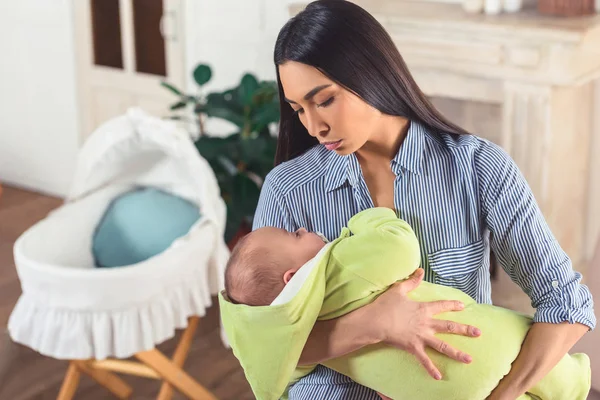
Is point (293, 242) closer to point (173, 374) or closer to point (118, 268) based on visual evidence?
point (118, 268)

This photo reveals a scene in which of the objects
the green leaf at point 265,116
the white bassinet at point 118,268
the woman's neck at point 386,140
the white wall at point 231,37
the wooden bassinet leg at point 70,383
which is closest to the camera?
the woman's neck at point 386,140

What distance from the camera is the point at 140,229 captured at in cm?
304

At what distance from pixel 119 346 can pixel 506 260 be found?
150 centimetres

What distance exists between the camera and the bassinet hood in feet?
9.37

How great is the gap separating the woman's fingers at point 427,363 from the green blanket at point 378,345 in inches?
0.5

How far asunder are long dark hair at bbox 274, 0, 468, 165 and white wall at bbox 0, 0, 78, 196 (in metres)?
3.87

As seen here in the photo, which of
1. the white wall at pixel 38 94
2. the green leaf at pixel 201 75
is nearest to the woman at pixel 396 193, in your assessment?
the green leaf at pixel 201 75

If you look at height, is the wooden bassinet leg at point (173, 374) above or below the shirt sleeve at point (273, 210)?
below

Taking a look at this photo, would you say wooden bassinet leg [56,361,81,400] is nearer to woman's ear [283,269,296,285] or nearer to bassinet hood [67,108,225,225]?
bassinet hood [67,108,225,225]

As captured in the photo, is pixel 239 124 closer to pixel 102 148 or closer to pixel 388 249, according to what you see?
pixel 102 148

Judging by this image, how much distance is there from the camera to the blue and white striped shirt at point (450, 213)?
4.54 ft

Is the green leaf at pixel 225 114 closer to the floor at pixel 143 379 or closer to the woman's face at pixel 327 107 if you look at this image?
the floor at pixel 143 379

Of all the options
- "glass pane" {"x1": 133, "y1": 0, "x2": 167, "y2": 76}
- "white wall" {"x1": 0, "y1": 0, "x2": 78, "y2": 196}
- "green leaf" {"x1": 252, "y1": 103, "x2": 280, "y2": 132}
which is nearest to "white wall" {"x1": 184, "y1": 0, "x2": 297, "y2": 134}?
"glass pane" {"x1": 133, "y1": 0, "x2": 167, "y2": 76}

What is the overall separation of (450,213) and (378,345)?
245mm
